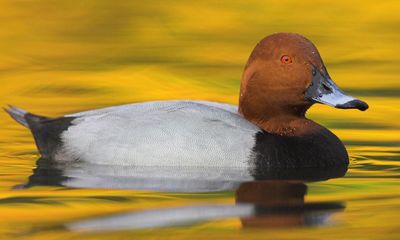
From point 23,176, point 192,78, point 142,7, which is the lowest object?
point 23,176

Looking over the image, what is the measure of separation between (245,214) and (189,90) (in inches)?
208

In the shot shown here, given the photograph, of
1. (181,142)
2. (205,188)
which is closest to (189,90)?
(181,142)

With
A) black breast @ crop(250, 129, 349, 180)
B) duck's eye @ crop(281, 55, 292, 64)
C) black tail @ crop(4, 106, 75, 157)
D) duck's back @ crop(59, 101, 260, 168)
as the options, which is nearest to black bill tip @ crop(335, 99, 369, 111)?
black breast @ crop(250, 129, 349, 180)

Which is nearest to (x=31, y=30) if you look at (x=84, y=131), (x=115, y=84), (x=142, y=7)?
(x=142, y=7)

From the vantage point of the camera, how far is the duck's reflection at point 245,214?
7.97 metres

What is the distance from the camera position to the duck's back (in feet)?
32.7

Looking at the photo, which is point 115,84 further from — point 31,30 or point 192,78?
point 31,30

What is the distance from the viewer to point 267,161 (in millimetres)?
10000

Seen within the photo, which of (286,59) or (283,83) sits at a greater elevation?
(286,59)

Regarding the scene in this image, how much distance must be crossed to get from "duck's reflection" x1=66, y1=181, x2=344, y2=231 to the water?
0.04 feet

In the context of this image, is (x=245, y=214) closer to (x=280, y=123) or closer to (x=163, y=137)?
(x=163, y=137)

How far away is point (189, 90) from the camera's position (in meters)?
13.5

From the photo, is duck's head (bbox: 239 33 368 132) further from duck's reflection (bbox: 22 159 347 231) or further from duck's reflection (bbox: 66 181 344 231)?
duck's reflection (bbox: 66 181 344 231)

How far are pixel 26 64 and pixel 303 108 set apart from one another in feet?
16.6
